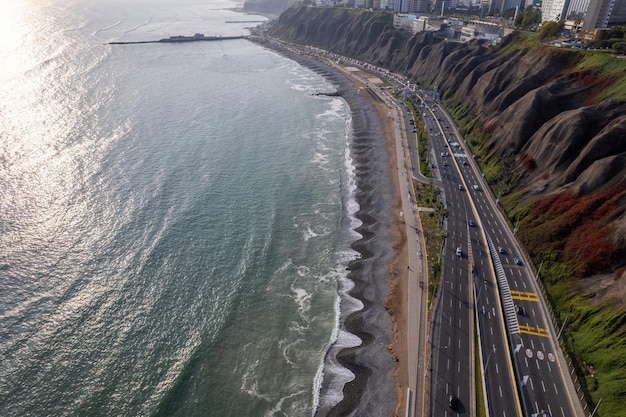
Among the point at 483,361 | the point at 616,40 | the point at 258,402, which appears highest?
the point at 616,40

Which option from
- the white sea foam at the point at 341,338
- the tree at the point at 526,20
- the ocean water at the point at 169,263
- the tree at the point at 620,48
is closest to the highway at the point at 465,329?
the white sea foam at the point at 341,338

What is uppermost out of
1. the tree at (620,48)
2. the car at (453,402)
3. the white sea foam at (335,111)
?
the tree at (620,48)

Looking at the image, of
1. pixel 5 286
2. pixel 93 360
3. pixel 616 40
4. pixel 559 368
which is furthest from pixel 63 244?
pixel 616 40

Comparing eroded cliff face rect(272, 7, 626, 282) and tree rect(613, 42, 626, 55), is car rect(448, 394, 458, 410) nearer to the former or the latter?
eroded cliff face rect(272, 7, 626, 282)

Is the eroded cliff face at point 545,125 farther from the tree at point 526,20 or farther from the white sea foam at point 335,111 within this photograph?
the white sea foam at point 335,111

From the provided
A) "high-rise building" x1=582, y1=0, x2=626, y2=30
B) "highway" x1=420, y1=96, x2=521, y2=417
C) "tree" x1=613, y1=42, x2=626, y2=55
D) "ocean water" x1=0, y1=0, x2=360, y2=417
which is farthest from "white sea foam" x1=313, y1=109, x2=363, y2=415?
"high-rise building" x1=582, y1=0, x2=626, y2=30

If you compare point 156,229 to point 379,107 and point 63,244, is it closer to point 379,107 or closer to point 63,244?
point 63,244

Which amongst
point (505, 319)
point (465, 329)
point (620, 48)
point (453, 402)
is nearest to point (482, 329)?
point (465, 329)
